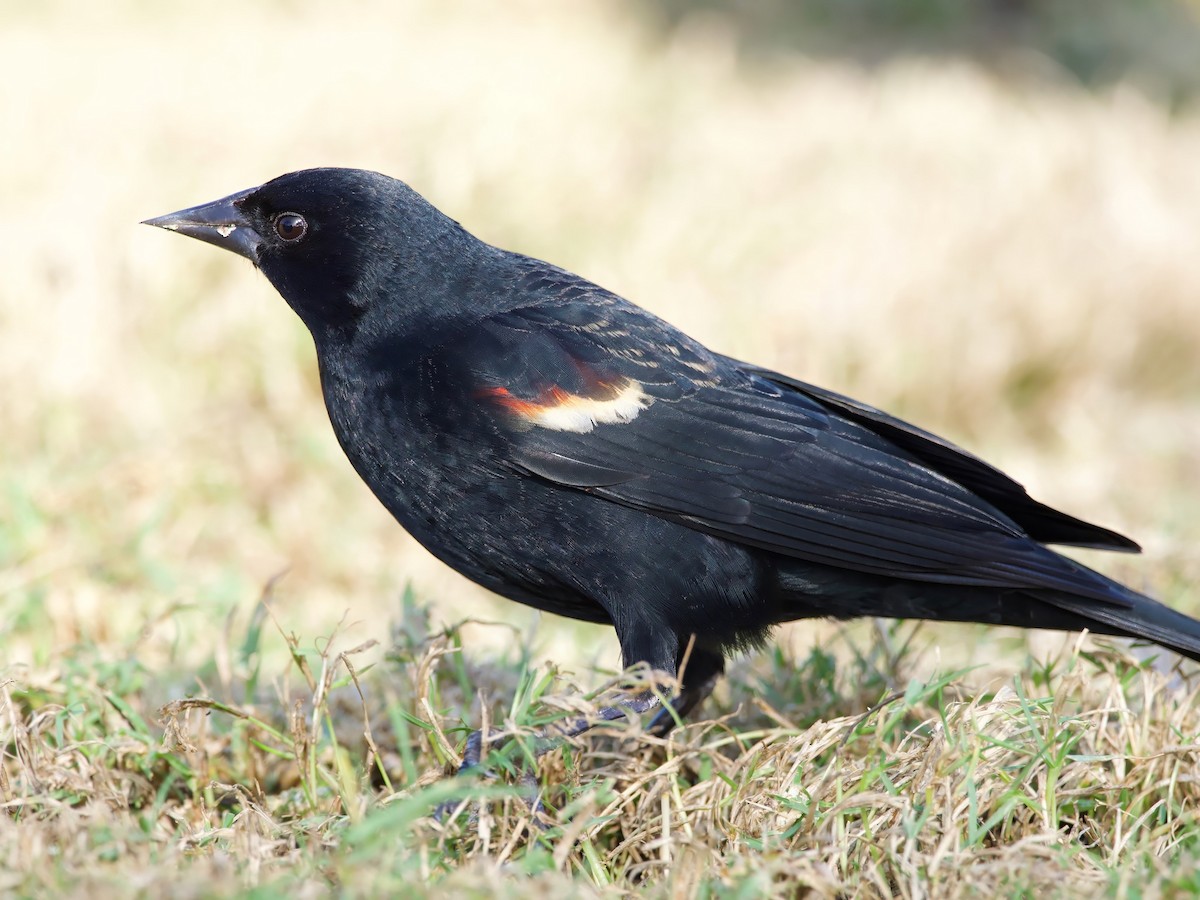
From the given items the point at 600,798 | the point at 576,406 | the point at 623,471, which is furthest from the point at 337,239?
the point at 600,798

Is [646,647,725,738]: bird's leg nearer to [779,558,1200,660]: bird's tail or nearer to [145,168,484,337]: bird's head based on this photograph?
[779,558,1200,660]: bird's tail

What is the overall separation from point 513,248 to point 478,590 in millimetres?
2025

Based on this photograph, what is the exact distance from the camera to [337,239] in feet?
10.8

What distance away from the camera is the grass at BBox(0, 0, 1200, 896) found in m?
2.48

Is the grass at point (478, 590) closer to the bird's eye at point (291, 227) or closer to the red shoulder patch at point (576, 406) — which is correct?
the red shoulder patch at point (576, 406)

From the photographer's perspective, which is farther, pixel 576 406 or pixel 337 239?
pixel 337 239

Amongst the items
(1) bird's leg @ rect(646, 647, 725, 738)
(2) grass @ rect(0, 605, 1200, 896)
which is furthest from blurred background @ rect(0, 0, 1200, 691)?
(1) bird's leg @ rect(646, 647, 725, 738)

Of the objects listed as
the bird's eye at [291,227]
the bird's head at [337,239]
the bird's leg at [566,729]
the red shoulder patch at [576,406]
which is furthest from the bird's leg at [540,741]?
the bird's eye at [291,227]

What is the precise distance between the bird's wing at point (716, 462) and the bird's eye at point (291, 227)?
1.86ft

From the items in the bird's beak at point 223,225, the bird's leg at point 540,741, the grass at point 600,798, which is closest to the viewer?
the grass at point 600,798

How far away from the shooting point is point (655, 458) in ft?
10.0

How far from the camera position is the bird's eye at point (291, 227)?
3.32 meters

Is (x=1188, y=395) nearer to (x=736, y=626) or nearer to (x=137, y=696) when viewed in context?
(x=736, y=626)

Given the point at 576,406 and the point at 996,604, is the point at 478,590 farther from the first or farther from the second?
the point at 996,604
